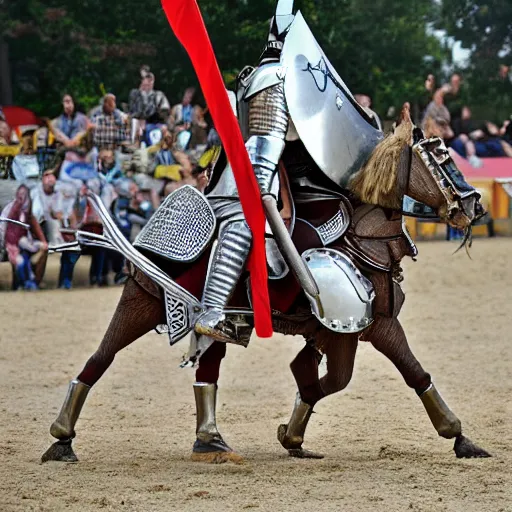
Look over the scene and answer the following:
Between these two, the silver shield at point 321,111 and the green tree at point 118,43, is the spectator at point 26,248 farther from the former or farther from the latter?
the silver shield at point 321,111

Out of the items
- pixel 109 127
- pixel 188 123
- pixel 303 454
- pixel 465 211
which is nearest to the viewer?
pixel 465 211

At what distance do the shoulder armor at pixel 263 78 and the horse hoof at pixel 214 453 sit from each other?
157 cm

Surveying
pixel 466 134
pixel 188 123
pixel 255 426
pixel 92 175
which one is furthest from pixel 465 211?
pixel 466 134

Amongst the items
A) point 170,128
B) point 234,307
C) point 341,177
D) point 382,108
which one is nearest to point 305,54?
point 341,177

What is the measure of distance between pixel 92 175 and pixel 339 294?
369 inches

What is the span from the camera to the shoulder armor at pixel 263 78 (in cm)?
598

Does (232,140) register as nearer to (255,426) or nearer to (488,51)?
(255,426)

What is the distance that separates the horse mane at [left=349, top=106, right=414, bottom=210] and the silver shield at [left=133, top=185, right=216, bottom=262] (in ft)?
2.25

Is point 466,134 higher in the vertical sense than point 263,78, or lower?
lower

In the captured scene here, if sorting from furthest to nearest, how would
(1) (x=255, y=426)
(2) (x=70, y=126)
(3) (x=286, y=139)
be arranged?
(2) (x=70, y=126) < (1) (x=255, y=426) < (3) (x=286, y=139)

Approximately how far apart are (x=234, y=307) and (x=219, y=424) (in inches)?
54.1

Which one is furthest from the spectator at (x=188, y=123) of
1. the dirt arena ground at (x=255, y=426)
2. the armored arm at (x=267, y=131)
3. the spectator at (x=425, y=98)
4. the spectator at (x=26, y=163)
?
the armored arm at (x=267, y=131)

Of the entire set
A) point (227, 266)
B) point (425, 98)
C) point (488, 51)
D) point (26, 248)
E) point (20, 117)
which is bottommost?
point (26, 248)

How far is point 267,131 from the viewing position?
5988 millimetres
